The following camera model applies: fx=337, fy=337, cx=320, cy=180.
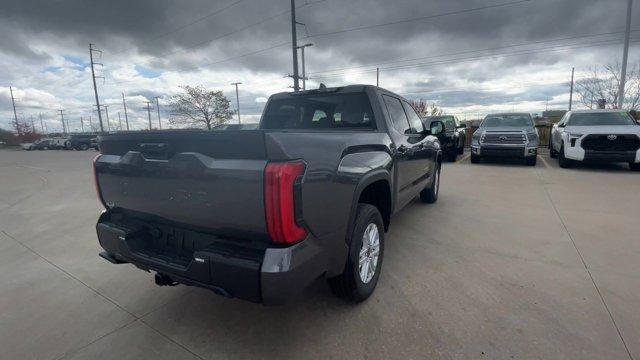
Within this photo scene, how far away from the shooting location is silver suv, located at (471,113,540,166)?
10.1 meters

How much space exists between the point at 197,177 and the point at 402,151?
7.60 feet

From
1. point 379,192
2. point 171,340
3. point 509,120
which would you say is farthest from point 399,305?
point 509,120

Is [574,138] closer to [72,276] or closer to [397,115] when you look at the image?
[397,115]

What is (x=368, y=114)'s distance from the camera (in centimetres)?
354

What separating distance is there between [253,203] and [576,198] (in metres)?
6.59

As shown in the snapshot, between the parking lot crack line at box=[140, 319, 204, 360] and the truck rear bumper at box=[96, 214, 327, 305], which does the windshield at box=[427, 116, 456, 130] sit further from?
the parking lot crack line at box=[140, 319, 204, 360]

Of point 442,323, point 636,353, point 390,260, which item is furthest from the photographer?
point 390,260

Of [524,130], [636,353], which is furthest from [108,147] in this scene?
[524,130]

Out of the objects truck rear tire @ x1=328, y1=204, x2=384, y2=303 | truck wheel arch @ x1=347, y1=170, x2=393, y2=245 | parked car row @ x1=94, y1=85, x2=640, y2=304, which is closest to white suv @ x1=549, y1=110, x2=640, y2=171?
parked car row @ x1=94, y1=85, x2=640, y2=304

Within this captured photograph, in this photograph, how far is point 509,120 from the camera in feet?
37.4

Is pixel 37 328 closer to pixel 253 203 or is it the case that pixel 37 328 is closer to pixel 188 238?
pixel 188 238

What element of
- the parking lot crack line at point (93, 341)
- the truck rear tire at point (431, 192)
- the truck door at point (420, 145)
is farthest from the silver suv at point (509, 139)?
the parking lot crack line at point (93, 341)

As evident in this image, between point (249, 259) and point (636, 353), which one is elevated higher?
point (249, 259)

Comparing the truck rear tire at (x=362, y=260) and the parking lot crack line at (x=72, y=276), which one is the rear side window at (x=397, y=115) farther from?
the parking lot crack line at (x=72, y=276)
